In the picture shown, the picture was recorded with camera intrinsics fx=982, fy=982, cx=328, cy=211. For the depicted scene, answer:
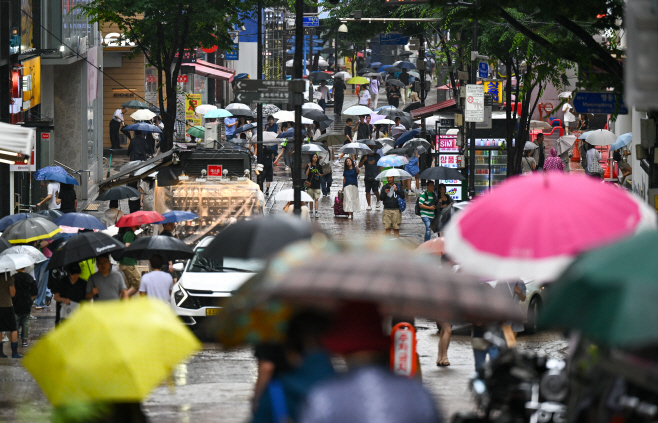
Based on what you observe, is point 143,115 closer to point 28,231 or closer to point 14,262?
point 28,231

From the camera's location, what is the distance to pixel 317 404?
3.67 meters

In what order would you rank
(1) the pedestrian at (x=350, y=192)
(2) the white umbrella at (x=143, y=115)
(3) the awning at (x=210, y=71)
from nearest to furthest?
(1) the pedestrian at (x=350, y=192)
(2) the white umbrella at (x=143, y=115)
(3) the awning at (x=210, y=71)

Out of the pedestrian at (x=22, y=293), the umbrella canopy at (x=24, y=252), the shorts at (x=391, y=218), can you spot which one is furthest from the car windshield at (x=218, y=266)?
the shorts at (x=391, y=218)

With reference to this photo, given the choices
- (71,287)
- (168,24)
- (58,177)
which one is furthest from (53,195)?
(71,287)

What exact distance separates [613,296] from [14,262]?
35.3 ft

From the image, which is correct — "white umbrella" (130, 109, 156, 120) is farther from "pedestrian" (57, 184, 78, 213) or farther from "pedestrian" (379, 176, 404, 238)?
"pedestrian" (379, 176, 404, 238)

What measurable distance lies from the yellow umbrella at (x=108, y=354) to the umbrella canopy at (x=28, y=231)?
1036 cm

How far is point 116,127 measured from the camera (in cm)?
3981

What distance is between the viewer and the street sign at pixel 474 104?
23656 millimetres

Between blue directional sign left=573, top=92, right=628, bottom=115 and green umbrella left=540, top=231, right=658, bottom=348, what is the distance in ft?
36.3

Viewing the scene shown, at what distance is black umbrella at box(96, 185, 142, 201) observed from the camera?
20.7 m

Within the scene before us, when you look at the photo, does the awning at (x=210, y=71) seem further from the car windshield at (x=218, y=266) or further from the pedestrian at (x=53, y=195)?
the car windshield at (x=218, y=266)

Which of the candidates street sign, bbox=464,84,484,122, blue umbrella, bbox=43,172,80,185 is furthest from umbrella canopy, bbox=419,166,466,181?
blue umbrella, bbox=43,172,80,185

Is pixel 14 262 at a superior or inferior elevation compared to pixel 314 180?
inferior
